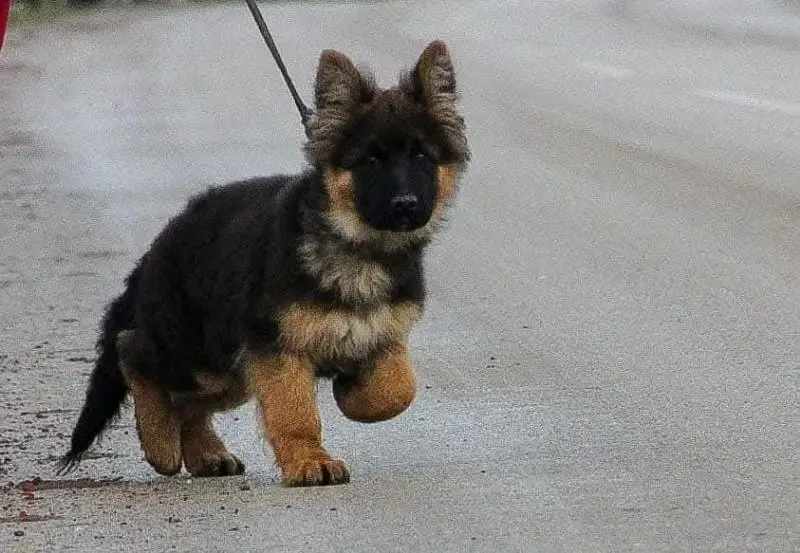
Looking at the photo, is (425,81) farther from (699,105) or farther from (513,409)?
(699,105)

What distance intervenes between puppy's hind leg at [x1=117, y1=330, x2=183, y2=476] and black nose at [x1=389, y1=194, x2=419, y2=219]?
1.26 metres

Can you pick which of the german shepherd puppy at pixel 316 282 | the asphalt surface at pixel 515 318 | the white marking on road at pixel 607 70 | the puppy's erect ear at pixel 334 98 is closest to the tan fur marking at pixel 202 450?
the german shepherd puppy at pixel 316 282

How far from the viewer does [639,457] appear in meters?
7.32

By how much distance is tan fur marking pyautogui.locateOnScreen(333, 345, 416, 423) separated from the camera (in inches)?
286

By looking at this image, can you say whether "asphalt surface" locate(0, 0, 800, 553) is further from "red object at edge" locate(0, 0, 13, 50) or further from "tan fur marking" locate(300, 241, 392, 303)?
"red object at edge" locate(0, 0, 13, 50)

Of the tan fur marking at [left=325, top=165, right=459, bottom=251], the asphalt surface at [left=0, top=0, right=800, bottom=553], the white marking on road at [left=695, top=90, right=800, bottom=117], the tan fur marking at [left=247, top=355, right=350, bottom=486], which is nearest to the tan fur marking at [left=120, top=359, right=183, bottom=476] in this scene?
the asphalt surface at [left=0, top=0, right=800, bottom=553]

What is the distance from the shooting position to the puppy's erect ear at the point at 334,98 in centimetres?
728

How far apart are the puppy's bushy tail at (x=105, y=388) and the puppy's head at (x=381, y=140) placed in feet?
3.76

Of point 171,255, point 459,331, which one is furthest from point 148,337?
point 459,331

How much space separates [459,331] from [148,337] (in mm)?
3018

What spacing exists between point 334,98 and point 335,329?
842 mm

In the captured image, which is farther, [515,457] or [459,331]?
[459,331]

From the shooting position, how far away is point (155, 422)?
771 cm

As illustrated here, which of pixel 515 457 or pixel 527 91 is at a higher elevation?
pixel 515 457
